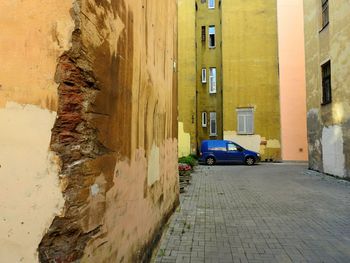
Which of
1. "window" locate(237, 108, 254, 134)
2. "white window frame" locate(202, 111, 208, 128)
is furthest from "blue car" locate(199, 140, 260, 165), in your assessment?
"white window frame" locate(202, 111, 208, 128)

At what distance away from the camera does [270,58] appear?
1100 inches

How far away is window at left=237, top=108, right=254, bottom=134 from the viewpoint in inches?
1088

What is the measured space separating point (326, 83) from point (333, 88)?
1431 mm

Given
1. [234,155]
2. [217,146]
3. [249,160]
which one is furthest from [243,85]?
[249,160]

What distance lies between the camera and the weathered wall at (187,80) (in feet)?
92.7

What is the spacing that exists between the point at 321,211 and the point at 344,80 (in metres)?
7.68

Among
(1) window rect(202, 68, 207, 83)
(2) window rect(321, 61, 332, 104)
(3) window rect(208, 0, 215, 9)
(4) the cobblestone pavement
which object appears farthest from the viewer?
(3) window rect(208, 0, 215, 9)

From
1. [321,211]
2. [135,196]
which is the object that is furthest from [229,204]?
[135,196]

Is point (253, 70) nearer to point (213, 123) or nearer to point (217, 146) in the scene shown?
point (213, 123)

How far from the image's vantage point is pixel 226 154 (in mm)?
24531

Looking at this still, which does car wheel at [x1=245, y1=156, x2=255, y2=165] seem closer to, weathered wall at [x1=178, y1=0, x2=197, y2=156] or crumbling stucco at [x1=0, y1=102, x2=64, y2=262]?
weathered wall at [x1=178, y1=0, x2=197, y2=156]

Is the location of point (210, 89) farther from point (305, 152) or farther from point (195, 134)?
point (305, 152)

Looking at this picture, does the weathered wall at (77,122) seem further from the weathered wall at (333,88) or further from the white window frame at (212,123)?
the white window frame at (212,123)

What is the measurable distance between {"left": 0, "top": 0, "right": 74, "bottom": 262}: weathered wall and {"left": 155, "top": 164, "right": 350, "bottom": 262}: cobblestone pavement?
10.2 ft
